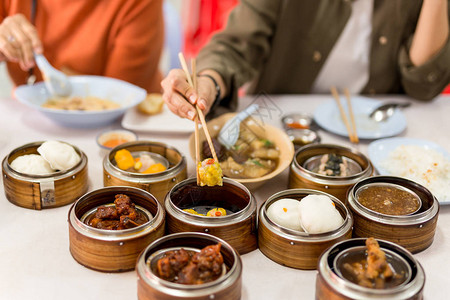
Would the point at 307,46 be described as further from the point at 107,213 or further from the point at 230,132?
the point at 107,213

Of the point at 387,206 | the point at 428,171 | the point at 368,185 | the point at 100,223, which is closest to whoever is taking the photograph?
the point at 100,223

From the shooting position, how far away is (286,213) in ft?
5.38

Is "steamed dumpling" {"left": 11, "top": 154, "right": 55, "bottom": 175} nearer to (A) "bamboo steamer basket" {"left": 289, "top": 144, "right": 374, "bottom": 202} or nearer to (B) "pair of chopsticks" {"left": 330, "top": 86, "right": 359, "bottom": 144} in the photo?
(A) "bamboo steamer basket" {"left": 289, "top": 144, "right": 374, "bottom": 202}

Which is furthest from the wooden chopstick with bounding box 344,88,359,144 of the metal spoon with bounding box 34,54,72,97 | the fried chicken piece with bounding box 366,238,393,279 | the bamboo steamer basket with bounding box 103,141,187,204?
the metal spoon with bounding box 34,54,72,97

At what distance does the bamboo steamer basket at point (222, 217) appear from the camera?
157 centimetres

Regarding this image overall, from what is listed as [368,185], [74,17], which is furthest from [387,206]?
[74,17]

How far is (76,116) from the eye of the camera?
92.4 inches

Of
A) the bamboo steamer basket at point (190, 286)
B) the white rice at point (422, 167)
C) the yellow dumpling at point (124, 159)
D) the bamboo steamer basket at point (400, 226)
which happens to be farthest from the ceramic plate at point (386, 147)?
the yellow dumpling at point (124, 159)

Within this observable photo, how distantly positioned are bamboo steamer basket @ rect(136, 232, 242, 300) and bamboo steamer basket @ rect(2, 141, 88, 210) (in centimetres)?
57

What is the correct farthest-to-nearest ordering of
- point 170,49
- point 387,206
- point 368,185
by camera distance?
point 170,49 → point 368,185 → point 387,206

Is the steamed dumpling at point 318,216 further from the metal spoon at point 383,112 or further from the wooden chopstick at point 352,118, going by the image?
the metal spoon at point 383,112

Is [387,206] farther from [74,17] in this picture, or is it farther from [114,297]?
[74,17]

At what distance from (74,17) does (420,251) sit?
2399 millimetres

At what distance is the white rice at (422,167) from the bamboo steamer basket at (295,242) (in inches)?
20.7
